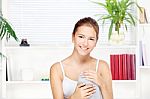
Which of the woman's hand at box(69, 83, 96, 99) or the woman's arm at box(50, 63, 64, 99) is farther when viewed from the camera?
the woman's arm at box(50, 63, 64, 99)

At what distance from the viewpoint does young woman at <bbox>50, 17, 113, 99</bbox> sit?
164 centimetres

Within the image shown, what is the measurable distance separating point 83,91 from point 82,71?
19 centimetres

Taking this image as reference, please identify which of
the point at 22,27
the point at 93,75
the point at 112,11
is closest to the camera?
the point at 93,75

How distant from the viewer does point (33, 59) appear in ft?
11.9

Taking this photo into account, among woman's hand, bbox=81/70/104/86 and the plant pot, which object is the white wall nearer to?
the plant pot

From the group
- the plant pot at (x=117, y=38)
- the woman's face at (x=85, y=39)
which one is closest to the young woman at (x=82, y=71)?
the woman's face at (x=85, y=39)

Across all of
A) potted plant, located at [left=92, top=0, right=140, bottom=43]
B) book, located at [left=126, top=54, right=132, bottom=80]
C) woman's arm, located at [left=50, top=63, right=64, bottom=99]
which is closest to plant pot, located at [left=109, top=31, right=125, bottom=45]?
potted plant, located at [left=92, top=0, right=140, bottom=43]

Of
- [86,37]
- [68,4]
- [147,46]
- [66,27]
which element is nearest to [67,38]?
[66,27]

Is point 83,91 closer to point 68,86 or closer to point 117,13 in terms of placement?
point 68,86

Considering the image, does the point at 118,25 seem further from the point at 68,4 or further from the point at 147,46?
A: the point at 68,4

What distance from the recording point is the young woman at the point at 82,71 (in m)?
1.64

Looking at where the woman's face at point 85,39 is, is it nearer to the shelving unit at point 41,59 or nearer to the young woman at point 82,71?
the young woman at point 82,71

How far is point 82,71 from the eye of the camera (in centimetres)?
175

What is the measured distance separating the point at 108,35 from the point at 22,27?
0.96m
